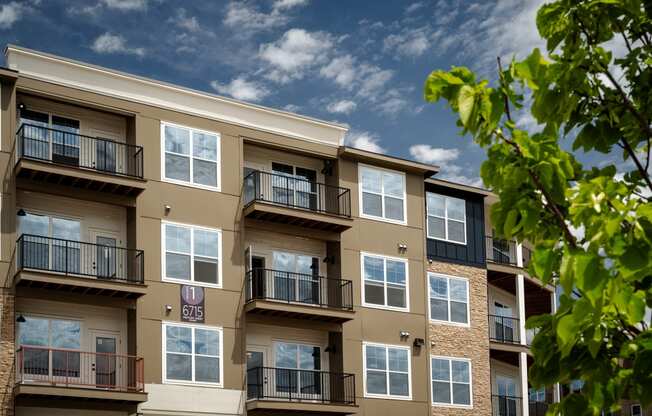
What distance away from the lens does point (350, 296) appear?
3578 cm

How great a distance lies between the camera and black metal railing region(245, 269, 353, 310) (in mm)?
34219

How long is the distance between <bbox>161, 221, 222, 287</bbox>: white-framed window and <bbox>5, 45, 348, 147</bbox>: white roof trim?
3879mm

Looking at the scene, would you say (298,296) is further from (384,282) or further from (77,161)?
(77,161)

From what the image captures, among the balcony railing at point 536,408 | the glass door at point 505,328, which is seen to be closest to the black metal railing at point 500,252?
the glass door at point 505,328

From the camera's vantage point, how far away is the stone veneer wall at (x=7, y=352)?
93.1 feet

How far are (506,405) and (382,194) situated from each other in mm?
10135

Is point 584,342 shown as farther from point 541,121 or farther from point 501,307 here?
point 501,307

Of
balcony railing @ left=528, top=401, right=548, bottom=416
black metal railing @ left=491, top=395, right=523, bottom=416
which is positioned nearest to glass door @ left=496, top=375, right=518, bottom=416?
black metal railing @ left=491, top=395, right=523, bottom=416

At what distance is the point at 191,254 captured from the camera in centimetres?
3291

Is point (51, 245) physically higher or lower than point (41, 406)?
higher

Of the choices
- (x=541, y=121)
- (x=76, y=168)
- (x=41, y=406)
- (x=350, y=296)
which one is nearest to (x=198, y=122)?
(x=76, y=168)

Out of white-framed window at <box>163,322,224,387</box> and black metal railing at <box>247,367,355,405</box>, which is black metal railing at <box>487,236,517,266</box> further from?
white-framed window at <box>163,322,224,387</box>

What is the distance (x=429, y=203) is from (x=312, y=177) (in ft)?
17.4

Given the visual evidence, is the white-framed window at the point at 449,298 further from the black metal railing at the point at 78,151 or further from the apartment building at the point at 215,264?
the black metal railing at the point at 78,151
